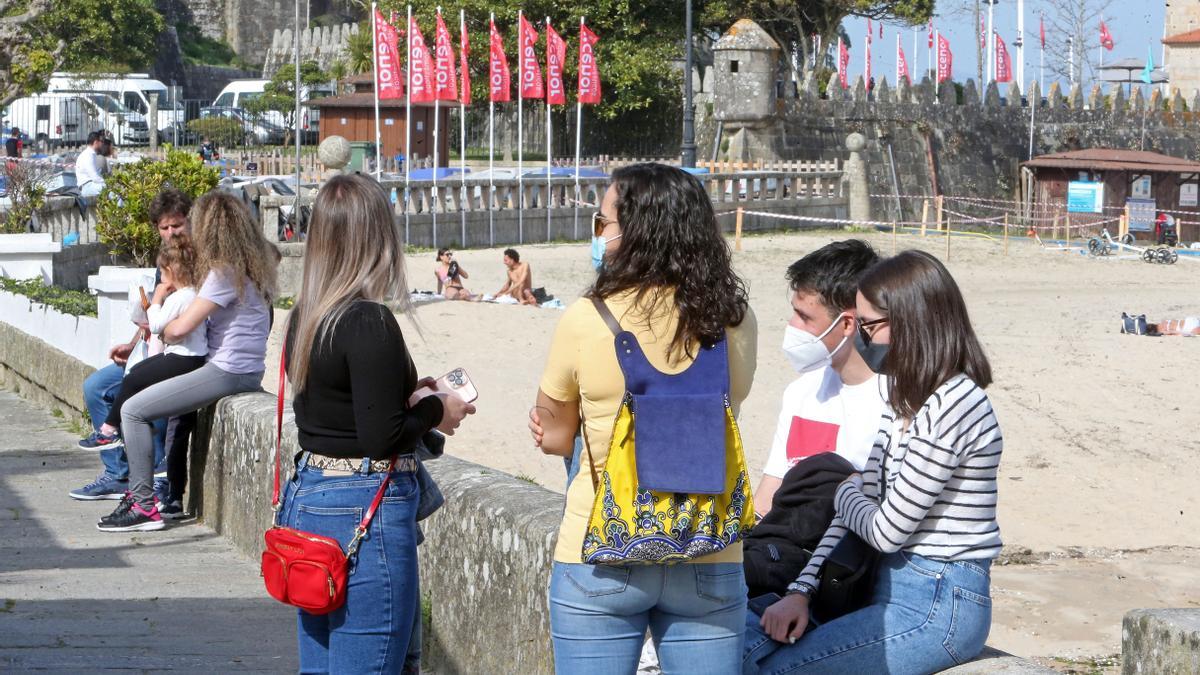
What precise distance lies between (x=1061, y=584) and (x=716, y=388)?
588 cm

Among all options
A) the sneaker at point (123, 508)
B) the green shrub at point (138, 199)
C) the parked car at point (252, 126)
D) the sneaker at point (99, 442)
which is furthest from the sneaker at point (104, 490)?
the parked car at point (252, 126)

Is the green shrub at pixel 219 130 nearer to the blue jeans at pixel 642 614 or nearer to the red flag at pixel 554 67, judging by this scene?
the red flag at pixel 554 67

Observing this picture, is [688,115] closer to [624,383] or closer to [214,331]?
[214,331]

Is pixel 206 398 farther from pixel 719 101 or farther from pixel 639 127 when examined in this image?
pixel 639 127

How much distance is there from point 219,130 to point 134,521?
3230 centimetres

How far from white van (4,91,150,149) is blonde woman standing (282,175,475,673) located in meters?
33.6

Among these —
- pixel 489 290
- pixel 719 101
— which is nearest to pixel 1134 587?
pixel 489 290

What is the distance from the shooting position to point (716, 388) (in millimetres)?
2660

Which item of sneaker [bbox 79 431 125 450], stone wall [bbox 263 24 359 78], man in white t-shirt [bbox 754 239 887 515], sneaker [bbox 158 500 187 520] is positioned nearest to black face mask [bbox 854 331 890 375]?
man in white t-shirt [bbox 754 239 887 515]

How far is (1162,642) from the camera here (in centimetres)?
264

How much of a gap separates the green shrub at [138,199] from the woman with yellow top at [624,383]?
10.9 metres

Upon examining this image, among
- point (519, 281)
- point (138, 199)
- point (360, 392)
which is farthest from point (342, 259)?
point (519, 281)

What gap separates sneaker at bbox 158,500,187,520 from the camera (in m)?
6.14

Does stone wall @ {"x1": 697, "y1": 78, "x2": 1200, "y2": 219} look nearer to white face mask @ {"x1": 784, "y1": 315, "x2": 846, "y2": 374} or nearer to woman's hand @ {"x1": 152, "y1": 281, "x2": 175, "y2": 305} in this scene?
woman's hand @ {"x1": 152, "y1": 281, "x2": 175, "y2": 305}
